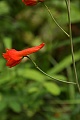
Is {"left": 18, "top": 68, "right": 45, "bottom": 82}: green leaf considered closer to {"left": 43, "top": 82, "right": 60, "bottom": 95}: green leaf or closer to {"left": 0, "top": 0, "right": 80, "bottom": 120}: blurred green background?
{"left": 0, "top": 0, "right": 80, "bottom": 120}: blurred green background

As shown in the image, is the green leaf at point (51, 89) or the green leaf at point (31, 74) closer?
the green leaf at point (51, 89)

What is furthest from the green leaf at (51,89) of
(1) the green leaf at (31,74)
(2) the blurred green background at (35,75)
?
(1) the green leaf at (31,74)

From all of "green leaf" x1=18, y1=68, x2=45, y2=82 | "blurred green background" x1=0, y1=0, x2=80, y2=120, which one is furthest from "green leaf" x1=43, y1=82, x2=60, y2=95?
"green leaf" x1=18, y1=68, x2=45, y2=82

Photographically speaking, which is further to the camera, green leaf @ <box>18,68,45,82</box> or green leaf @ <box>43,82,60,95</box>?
green leaf @ <box>18,68,45,82</box>

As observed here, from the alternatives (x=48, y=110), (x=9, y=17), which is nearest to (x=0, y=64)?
(x=48, y=110)

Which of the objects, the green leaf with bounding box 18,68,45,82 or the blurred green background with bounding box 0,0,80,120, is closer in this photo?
the blurred green background with bounding box 0,0,80,120

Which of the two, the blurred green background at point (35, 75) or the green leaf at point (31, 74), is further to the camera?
the green leaf at point (31, 74)

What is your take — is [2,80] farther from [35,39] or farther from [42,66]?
[35,39]

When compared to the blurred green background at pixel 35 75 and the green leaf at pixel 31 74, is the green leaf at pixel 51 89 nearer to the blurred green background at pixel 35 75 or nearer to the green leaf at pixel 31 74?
the blurred green background at pixel 35 75
